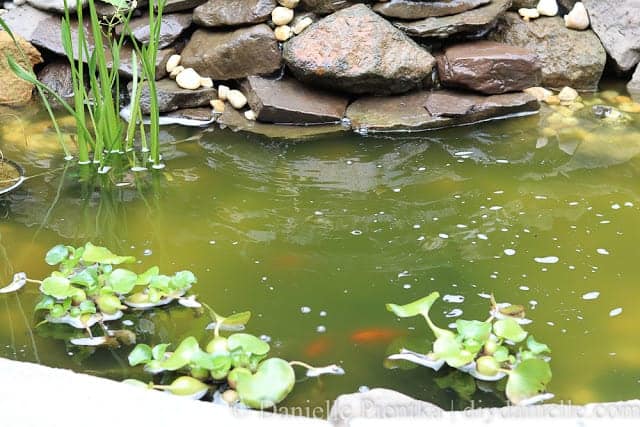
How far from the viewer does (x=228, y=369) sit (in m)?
1.65

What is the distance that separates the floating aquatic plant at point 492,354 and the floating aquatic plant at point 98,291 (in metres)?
0.62

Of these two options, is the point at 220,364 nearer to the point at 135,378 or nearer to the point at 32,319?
the point at 135,378

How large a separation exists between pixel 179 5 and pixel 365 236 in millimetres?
2127

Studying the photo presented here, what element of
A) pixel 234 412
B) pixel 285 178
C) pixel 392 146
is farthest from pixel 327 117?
pixel 234 412

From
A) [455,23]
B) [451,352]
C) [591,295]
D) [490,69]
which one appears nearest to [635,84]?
[490,69]

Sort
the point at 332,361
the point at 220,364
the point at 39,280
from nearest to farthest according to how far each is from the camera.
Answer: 1. the point at 220,364
2. the point at 332,361
3. the point at 39,280

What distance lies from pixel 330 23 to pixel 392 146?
2.70ft

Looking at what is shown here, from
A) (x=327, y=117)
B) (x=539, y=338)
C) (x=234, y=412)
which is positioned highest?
(x=234, y=412)

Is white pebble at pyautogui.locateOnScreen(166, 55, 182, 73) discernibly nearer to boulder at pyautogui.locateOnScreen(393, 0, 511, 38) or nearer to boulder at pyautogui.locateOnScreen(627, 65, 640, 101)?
boulder at pyautogui.locateOnScreen(393, 0, 511, 38)

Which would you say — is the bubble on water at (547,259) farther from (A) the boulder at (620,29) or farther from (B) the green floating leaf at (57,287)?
(A) the boulder at (620,29)

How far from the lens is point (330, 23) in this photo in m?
3.68

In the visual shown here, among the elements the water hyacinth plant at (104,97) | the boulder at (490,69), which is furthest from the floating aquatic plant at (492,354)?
the boulder at (490,69)

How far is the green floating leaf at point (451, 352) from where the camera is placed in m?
1.69

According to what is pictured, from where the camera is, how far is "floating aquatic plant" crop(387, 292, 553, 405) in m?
1.62
